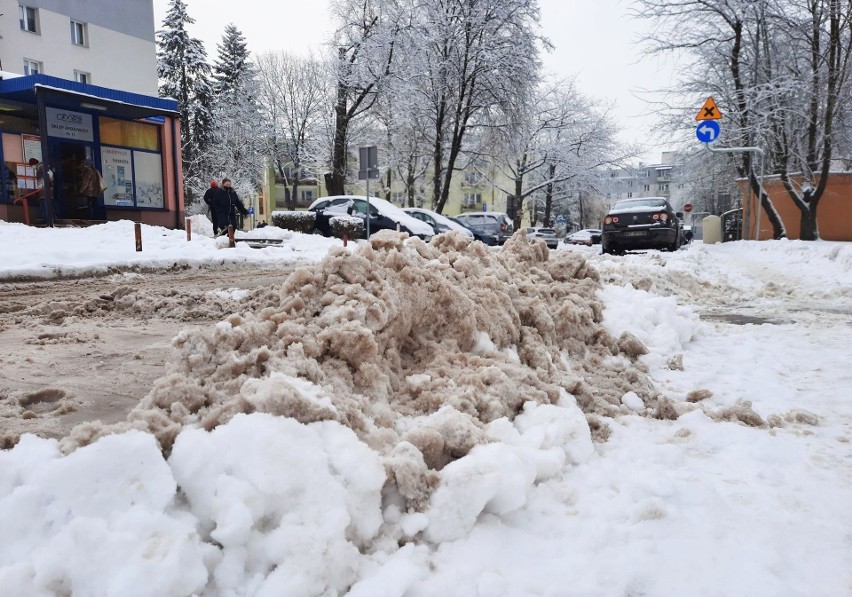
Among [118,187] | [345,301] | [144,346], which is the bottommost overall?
[144,346]

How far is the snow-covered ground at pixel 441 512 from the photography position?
→ 1.64 metres

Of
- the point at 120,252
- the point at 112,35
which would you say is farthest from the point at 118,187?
the point at 112,35

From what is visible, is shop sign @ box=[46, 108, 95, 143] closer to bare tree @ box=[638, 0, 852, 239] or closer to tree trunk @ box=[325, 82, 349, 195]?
tree trunk @ box=[325, 82, 349, 195]

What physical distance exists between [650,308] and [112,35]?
30.0 m

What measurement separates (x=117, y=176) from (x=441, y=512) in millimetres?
18680

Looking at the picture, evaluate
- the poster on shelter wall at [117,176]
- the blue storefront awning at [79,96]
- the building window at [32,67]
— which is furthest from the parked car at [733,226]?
the building window at [32,67]

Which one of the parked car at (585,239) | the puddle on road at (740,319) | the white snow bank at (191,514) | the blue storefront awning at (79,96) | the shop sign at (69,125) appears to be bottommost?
the puddle on road at (740,319)

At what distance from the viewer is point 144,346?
4.00 meters

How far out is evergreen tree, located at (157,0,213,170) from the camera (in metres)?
35.6

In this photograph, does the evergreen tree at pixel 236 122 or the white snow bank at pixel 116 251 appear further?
the evergreen tree at pixel 236 122

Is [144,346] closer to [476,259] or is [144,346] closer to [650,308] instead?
[476,259]

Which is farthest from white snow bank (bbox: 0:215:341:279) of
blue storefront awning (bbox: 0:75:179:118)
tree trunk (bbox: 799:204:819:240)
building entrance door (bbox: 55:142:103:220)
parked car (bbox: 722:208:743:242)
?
parked car (bbox: 722:208:743:242)

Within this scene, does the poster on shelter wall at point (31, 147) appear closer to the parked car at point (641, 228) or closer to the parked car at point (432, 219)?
the parked car at point (432, 219)

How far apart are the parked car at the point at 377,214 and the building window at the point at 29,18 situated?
56.0 ft
